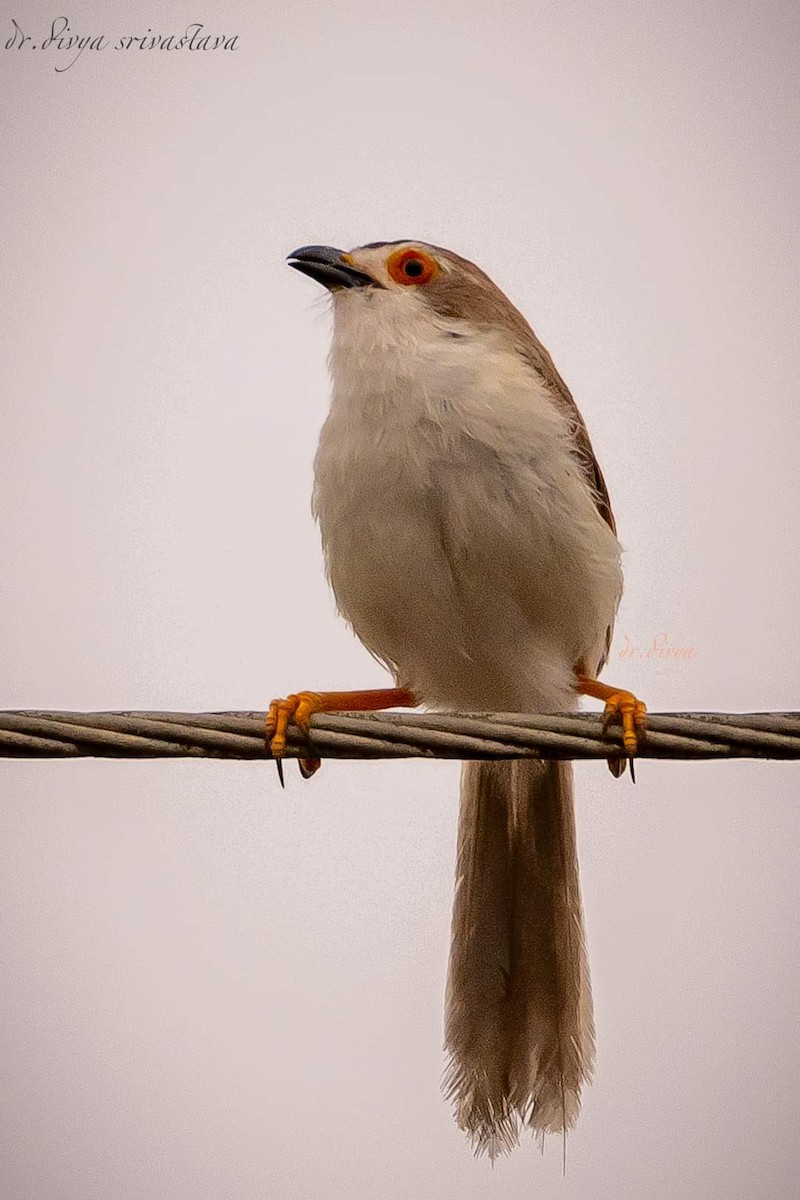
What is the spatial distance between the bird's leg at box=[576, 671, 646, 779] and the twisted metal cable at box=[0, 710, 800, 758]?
0.12 feet

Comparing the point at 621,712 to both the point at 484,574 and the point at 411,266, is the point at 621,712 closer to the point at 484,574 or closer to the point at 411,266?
the point at 484,574

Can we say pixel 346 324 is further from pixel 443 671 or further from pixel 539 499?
pixel 443 671

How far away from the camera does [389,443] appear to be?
4043mm

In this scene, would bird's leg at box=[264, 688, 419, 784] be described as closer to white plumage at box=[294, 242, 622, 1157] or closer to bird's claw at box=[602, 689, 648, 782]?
white plumage at box=[294, 242, 622, 1157]

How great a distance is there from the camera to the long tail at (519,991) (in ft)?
14.6

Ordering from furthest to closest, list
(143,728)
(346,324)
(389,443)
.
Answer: (346,324) → (389,443) → (143,728)

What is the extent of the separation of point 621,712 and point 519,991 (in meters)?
1.43

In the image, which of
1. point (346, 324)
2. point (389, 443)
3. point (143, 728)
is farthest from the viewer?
point (346, 324)

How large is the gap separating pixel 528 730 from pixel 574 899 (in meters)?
1.82

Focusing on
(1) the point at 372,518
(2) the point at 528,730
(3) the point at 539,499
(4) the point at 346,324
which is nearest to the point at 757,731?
(2) the point at 528,730

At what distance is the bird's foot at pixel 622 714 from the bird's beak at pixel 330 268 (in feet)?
5.37

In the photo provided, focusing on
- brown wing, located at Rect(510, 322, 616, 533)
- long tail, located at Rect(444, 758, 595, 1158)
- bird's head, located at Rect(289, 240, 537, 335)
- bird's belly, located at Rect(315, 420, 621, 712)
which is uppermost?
bird's head, located at Rect(289, 240, 537, 335)

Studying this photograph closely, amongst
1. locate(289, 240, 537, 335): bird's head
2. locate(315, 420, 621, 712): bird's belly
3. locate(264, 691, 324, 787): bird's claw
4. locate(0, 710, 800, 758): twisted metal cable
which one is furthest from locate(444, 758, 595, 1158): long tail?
locate(289, 240, 537, 335): bird's head

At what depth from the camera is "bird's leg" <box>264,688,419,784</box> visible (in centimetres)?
330
